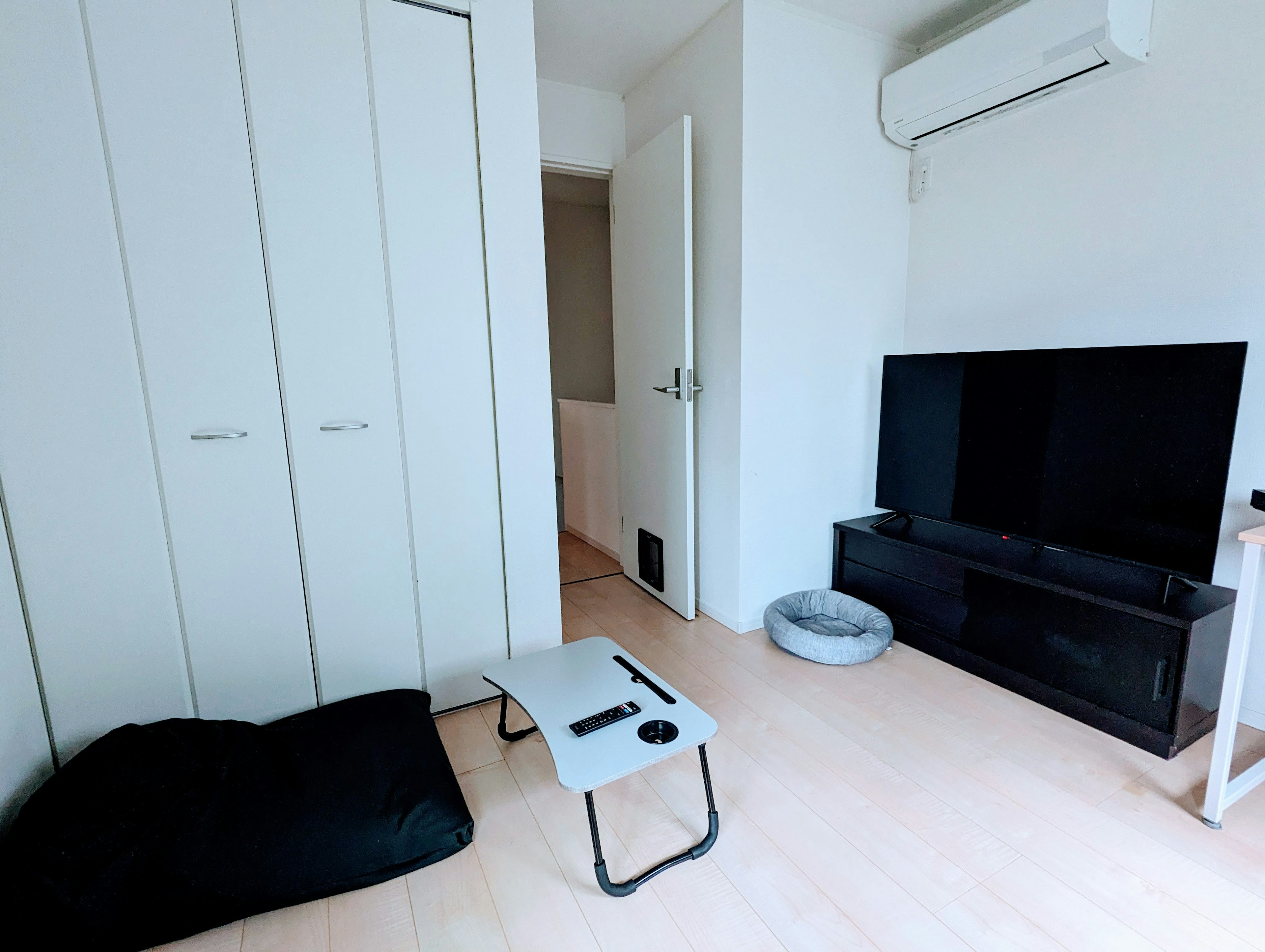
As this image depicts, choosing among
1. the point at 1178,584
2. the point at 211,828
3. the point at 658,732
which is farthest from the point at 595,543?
the point at 1178,584

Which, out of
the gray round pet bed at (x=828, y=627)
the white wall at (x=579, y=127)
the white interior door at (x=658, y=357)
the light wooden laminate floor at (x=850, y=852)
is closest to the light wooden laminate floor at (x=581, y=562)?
the white interior door at (x=658, y=357)

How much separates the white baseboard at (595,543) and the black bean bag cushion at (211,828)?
209 cm

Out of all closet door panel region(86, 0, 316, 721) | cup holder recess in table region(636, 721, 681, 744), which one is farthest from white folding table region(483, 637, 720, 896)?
closet door panel region(86, 0, 316, 721)

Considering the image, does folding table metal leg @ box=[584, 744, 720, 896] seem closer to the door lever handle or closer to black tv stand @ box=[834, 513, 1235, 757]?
black tv stand @ box=[834, 513, 1235, 757]

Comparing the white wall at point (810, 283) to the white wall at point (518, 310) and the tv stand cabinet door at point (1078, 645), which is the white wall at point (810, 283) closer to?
the tv stand cabinet door at point (1078, 645)

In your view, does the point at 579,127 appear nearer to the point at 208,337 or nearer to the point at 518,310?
the point at 518,310

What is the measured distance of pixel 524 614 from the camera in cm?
212

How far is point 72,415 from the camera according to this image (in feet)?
4.84

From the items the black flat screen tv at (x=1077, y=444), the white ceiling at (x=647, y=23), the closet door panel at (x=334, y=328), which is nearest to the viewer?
the closet door panel at (x=334, y=328)

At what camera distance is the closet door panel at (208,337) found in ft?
4.80

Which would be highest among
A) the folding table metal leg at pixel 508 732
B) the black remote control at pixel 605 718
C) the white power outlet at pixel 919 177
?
the white power outlet at pixel 919 177

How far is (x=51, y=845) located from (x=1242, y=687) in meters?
3.16

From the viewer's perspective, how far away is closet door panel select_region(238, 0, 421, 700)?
1593 millimetres

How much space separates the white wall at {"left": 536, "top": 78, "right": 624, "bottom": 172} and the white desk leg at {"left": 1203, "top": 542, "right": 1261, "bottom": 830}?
114 inches
